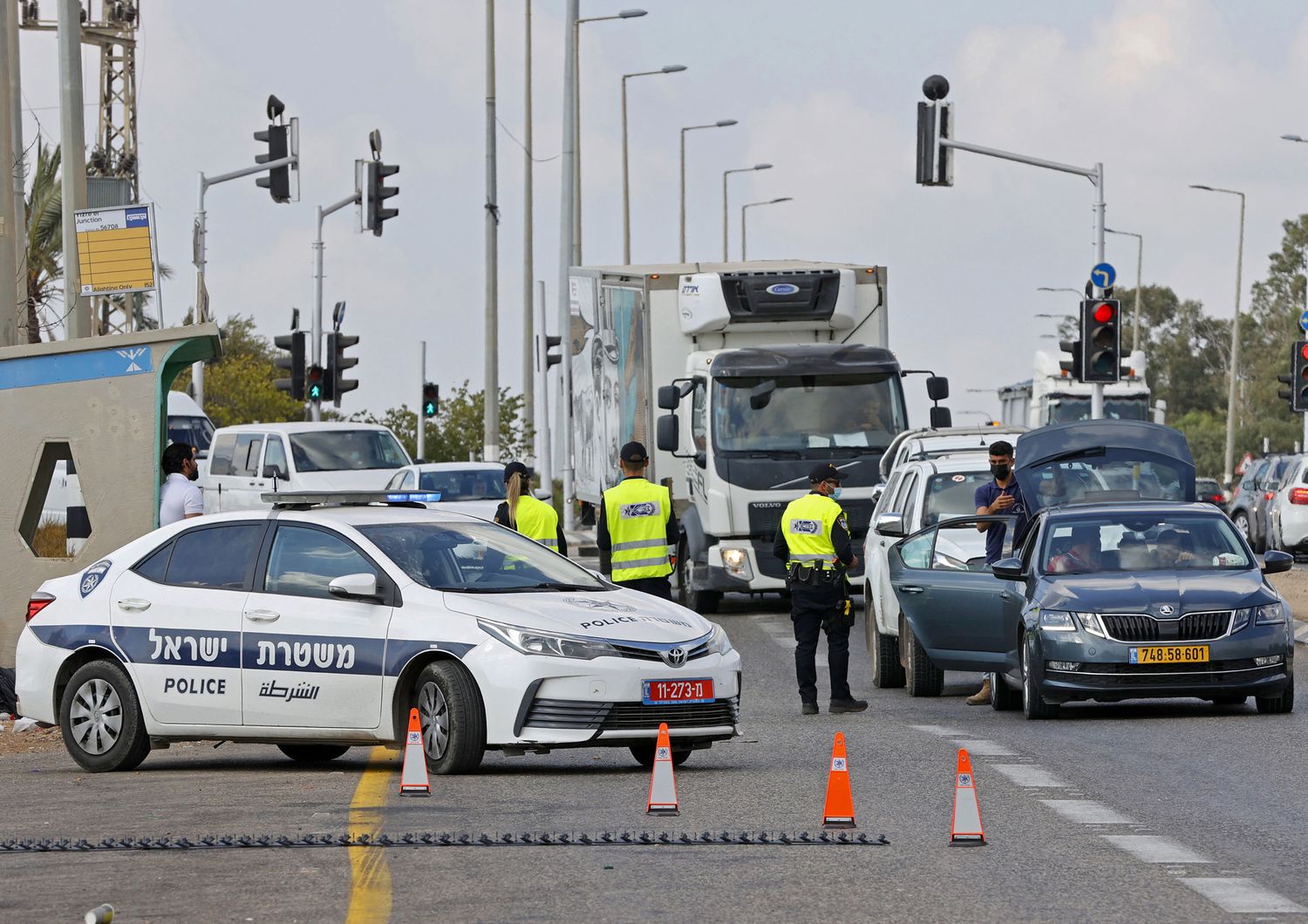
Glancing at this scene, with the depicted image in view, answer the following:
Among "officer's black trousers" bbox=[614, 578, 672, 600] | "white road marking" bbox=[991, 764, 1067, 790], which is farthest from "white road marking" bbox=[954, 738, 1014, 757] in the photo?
"officer's black trousers" bbox=[614, 578, 672, 600]

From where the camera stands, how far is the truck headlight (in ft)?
87.2

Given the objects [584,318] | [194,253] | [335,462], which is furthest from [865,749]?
[194,253]

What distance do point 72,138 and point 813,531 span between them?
8597 millimetres

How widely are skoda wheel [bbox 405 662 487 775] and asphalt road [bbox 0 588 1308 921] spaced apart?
174mm

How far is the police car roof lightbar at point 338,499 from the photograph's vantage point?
13.7 m

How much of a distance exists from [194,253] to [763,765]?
35.1 metres

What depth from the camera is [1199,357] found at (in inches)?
5217

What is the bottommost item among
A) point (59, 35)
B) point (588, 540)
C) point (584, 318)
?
point (588, 540)

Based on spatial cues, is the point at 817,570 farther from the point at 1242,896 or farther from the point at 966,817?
the point at 1242,896

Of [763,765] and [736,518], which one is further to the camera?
[736,518]

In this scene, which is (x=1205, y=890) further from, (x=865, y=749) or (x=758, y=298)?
(x=758, y=298)

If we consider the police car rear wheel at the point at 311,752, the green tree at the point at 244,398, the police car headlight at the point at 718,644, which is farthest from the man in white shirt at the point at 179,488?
the green tree at the point at 244,398

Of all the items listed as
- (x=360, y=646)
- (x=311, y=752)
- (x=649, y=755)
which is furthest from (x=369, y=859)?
(x=311, y=752)

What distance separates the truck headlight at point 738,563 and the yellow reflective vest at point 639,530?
9318 mm
